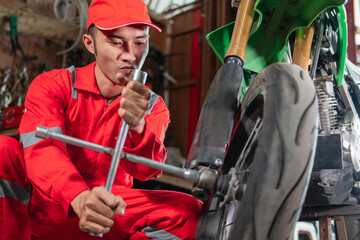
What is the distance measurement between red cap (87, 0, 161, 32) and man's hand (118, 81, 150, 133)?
377 mm

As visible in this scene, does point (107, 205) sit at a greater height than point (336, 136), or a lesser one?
lesser

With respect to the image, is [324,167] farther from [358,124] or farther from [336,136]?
[358,124]

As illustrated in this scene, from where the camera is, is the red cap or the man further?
the red cap

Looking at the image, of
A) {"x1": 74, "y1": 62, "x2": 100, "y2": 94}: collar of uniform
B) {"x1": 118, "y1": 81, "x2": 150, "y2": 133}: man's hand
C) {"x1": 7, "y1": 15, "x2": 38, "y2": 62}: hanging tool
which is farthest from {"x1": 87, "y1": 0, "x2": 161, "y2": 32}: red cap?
{"x1": 7, "y1": 15, "x2": 38, "y2": 62}: hanging tool

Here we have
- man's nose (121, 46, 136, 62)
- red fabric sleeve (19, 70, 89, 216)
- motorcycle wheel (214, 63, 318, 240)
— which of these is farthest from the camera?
man's nose (121, 46, 136, 62)

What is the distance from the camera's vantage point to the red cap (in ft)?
3.61

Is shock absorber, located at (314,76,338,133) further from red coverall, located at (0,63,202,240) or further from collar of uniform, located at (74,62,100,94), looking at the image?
collar of uniform, located at (74,62,100,94)

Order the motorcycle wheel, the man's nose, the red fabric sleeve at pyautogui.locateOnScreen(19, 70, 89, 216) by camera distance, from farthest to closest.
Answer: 1. the man's nose
2. the red fabric sleeve at pyautogui.locateOnScreen(19, 70, 89, 216)
3. the motorcycle wheel

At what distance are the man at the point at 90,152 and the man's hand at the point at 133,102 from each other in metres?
0.01

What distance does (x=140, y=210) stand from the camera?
1.04 metres

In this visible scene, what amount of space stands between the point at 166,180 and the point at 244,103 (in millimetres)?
1944

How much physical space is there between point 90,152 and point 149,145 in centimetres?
25

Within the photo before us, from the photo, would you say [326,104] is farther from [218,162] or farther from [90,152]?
[90,152]

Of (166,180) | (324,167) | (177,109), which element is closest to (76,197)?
(324,167)
